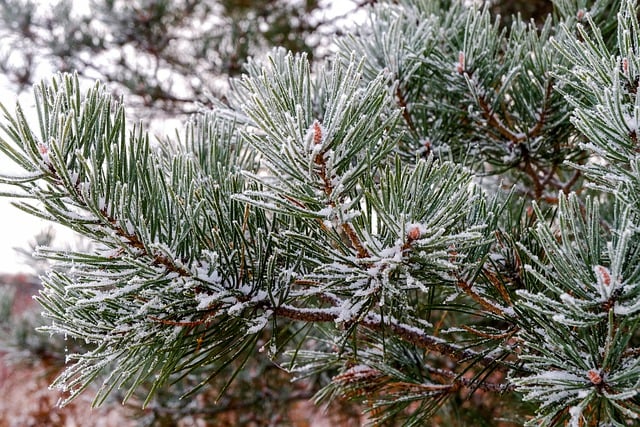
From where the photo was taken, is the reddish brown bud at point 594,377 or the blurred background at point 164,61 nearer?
the reddish brown bud at point 594,377

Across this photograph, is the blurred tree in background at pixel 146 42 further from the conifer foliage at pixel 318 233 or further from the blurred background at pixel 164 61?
the conifer foliage at pixel 318 233

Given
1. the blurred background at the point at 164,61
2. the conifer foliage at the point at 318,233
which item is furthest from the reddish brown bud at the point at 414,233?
the blurred background at the point at 164,61

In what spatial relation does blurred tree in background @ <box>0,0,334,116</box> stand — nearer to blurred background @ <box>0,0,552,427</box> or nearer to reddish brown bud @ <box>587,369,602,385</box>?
blurred background @ <box>0,0,552,427</box>

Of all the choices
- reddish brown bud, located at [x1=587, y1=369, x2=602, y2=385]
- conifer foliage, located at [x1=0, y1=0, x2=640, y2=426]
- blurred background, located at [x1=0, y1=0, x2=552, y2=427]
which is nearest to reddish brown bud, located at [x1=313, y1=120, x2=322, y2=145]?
conifer foliage, located at [x1=0, y1=0, x2=640, y2=426]

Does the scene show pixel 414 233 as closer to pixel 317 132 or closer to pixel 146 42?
pixel 317 132

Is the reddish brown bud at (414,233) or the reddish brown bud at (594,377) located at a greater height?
the reddish brown bud at (414,233)

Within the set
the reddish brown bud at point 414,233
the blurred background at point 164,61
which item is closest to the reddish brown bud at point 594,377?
the reddish brown bud at point 414,233

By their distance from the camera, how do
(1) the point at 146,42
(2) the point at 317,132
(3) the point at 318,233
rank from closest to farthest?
(2) the point at 317,132 → (3) the point at 318,233 → (1) the point at 146,42

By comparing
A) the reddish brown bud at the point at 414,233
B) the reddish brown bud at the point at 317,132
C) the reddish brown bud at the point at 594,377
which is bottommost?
the reddish brown bud at the point at 594,377

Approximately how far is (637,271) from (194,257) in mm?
371

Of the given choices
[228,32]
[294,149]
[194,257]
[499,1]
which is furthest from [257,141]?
[228,32]

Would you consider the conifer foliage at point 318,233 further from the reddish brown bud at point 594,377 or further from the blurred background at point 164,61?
the blurred background at point 164,61

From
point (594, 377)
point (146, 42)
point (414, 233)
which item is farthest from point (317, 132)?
point (146, 42)

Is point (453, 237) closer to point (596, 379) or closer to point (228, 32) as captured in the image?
point (596, 379)
